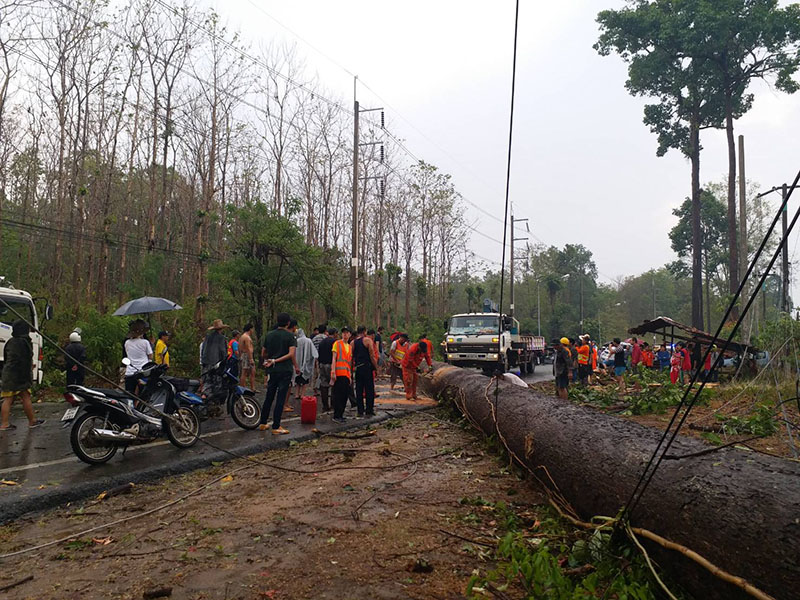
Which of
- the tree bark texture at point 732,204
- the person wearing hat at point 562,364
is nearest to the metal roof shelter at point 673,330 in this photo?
the person wearing hat at point 562,364

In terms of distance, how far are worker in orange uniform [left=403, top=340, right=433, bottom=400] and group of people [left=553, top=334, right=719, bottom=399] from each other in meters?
3.11

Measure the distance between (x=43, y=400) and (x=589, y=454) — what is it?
1271cm

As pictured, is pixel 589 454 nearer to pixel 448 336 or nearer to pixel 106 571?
pixel 106 571

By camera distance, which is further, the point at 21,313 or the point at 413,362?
the point at 413,362

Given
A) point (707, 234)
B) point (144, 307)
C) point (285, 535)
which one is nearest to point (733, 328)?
point (285, 535)

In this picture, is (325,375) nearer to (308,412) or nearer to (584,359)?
(308,412)

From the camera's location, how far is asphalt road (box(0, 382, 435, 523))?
16.9ft

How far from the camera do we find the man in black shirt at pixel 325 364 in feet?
35.3

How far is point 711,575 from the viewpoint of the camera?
2.69m

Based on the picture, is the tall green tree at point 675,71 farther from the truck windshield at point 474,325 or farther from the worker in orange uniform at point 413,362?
the worker in orange uniform at point 413,362

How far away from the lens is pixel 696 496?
2992 millimetres

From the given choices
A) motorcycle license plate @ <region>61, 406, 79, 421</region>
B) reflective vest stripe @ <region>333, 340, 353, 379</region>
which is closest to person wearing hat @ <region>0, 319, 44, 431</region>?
motorcycle license plate @ <region>61, 406, 79, 421</region>

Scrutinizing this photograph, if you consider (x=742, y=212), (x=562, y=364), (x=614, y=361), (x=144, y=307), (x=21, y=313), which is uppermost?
(x=742, y=212)

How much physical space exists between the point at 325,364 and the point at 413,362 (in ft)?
9.81
